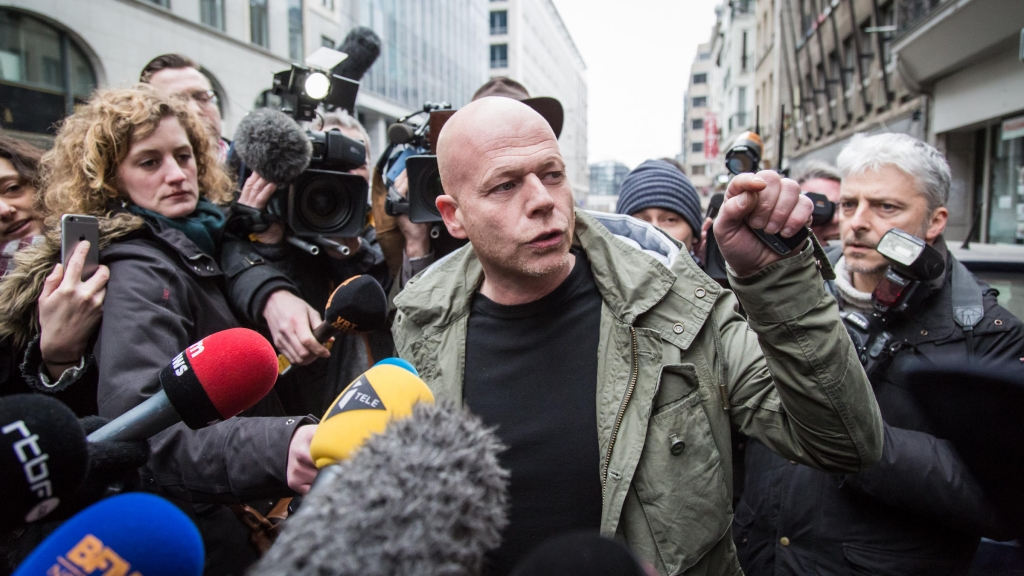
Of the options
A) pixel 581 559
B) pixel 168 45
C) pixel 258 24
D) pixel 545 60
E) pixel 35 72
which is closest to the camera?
pixel 581 559

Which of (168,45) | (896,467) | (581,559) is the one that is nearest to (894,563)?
(896,467)

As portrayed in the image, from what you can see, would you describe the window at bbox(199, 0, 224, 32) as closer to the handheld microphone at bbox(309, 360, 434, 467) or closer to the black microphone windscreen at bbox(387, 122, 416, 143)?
the black microphone windscreen at bbox(387, 122, 416, 143)

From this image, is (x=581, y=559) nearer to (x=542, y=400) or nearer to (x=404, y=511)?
(x=404, y=511)

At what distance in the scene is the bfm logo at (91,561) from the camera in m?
0.70

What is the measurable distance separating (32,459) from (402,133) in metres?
2.25

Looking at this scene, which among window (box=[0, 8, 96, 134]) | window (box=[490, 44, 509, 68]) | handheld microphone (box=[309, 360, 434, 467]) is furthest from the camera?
window (box=[490, 44, 509, 68])

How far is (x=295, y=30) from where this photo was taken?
709 inches

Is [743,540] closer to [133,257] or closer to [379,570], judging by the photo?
[379,570]

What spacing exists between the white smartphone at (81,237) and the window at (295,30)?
715 inches

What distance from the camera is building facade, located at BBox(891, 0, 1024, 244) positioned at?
8570mm

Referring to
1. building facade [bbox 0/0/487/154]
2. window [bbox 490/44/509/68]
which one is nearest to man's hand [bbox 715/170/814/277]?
building facade [bbox 0/0/487/154]

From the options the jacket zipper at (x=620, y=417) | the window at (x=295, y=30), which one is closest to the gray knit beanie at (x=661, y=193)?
the jacket zipper at (x=620, y=417)

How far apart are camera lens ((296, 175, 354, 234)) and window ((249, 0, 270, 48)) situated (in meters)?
16.0

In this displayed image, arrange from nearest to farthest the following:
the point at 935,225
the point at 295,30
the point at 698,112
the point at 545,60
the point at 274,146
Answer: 1. the point at 274,146
2. the point at 935,225
3. the point at 295,30
4. the point at 545,60
5. the point at 698,112
